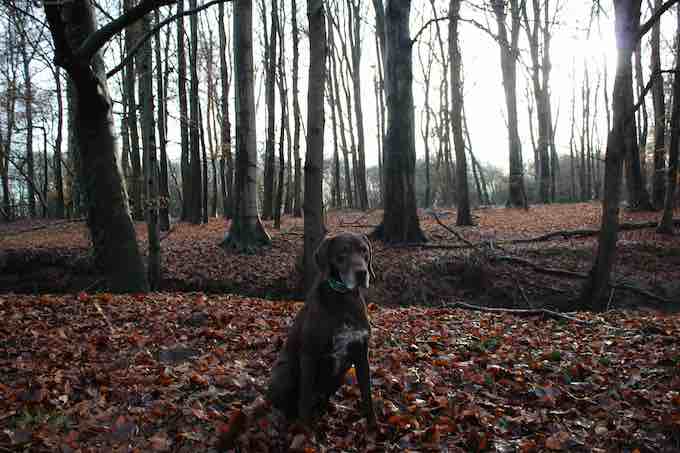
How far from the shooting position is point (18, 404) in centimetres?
373

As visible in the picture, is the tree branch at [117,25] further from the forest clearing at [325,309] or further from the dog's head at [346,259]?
the dog's head at [346,259]

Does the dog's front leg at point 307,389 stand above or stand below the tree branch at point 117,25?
below

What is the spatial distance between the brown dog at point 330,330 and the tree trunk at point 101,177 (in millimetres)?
5680

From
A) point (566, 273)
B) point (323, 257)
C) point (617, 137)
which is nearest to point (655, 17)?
point (617, 137)

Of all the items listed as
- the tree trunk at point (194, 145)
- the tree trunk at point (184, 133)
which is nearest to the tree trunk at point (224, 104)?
the tree trunk at point (194, 145)

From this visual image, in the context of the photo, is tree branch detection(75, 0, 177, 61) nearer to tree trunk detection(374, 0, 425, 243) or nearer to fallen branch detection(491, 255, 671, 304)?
tree trunk detection(374, 0, 425, 243)

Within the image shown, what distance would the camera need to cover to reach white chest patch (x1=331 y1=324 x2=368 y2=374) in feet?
10.3

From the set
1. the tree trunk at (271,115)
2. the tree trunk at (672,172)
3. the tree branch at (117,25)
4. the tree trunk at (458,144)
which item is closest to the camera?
the tree branch at (117,25)

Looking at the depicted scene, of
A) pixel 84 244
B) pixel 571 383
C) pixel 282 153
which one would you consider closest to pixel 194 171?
pixel 282 153

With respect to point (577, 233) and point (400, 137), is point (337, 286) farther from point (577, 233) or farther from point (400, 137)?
point (577, 233)

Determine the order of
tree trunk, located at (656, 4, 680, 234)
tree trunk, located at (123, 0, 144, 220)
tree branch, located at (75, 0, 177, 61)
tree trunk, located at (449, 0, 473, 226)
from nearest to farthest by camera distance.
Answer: tree branch, located at (75, 0, 177, 61), tree trunk, located at (123, 0, 144, 220), tree trunk, located at (656, 4, 680, 234), tree trunk, located at (449, 0, 473, 226)

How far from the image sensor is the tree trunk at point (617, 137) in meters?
7.56

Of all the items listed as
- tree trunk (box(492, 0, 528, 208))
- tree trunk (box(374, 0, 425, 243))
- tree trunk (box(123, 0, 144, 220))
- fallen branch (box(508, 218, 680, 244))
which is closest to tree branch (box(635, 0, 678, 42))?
tree trunk (box(374, 0, 425, 243))

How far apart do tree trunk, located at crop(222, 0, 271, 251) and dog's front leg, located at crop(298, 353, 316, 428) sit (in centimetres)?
967
